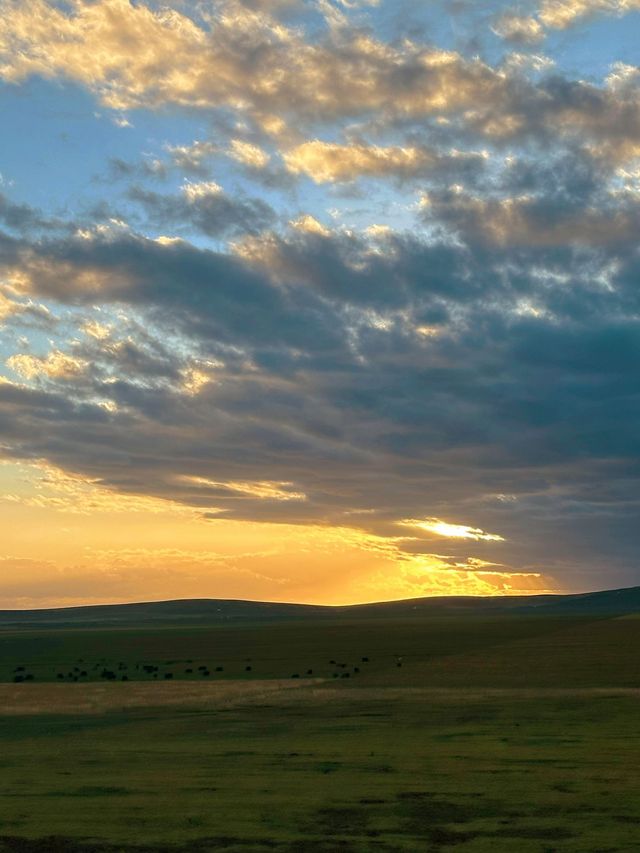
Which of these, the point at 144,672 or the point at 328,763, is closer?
the point at 328,763

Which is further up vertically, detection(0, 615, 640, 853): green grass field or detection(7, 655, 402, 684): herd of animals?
detection(7, 655, 402, 684): herd of animals

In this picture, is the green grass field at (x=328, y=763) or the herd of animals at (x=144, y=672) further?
the herd of animals at (x=144, y=672)

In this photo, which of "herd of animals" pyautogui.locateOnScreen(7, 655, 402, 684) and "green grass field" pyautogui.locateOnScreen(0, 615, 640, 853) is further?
"herd of animals" pyautogui.locateOnScreen(7, 655, 402, 684)

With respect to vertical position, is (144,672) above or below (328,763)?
above

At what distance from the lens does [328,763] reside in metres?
29.8

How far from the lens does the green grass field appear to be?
2086 cm

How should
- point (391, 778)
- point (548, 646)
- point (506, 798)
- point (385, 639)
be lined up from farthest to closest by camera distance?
1. point (385, 639)
2. point (548, 646)
3. point (391, 778)
4. point (506, 798)

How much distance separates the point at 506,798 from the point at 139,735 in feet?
57.5

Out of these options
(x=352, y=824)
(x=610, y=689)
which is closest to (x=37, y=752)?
(x=352, y=824)

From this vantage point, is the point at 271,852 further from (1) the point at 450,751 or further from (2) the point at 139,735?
(2) the point at 139,735

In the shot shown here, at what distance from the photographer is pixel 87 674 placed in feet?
246

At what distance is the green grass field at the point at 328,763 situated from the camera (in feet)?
68.4

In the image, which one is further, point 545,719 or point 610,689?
point 610,689

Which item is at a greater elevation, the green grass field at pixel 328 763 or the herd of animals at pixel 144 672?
the herd of animals at pixel 144 672
